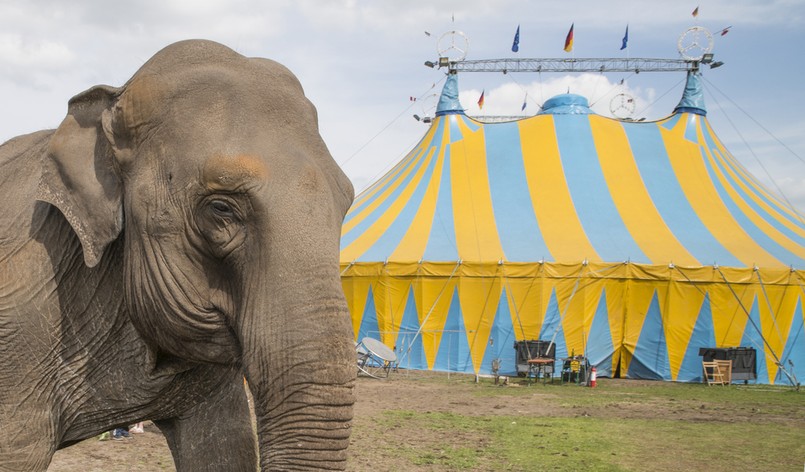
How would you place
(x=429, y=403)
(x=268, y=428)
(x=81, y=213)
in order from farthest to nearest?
(x=429, y=403) < (x=81, y=213) < (x=268, y=428)

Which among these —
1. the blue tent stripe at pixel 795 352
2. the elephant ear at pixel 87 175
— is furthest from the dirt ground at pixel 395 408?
the elephant ear at pixel 87 175

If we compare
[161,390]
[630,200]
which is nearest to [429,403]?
[630,200]

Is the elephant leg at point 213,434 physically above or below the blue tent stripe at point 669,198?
below

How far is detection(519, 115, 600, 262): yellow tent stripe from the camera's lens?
16.2m

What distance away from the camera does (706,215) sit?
679 inches

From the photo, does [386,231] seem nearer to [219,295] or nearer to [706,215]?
[706,215]

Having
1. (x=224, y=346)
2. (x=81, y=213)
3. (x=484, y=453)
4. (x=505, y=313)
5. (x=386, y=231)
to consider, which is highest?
(x=386, y=231)

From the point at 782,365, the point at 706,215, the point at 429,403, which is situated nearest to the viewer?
the point at 429,403

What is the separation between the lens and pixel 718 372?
15.9 metres

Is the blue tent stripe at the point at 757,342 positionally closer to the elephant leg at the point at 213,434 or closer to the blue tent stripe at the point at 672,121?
the blue tent stripe at the point at 672,121

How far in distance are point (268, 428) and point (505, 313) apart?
1428 centimetres

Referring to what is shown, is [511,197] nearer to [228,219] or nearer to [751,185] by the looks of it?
[751,185]

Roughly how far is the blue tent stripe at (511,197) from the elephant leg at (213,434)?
1326 centimetres

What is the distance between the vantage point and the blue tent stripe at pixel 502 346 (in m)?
16.2
